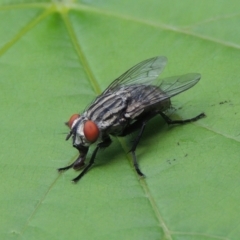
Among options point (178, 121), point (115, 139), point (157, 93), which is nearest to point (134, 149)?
point (115, 139)

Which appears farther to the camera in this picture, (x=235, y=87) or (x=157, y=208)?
(x=235, y=87)

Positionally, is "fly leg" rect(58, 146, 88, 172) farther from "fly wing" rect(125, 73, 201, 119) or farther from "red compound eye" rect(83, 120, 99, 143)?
"fly wing" rect(125, 73, 201, 119)

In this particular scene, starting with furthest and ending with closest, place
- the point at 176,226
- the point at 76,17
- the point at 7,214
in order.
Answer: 1. the point at 76,17
2. the point at 7,214
3. the point at 176,226

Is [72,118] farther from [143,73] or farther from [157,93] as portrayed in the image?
[143,73]

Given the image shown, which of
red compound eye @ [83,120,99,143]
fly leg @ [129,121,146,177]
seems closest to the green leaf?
fly leg @ [129,121,146,177]

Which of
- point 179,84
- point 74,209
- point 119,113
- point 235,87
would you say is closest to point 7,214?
point 74,209

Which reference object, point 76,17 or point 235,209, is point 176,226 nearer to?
point 235,209

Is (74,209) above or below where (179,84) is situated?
below

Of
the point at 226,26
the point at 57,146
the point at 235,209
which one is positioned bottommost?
the point at 235,209
